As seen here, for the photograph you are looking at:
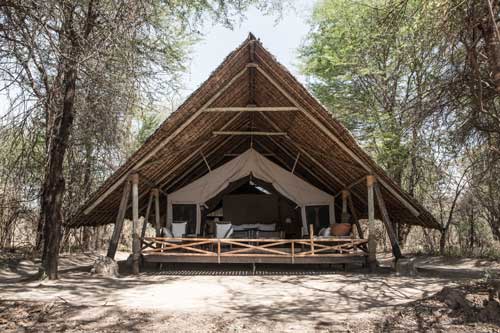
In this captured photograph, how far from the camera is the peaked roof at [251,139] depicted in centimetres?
760

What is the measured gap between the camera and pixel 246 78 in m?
8.19

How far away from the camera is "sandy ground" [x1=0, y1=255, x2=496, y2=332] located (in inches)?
164

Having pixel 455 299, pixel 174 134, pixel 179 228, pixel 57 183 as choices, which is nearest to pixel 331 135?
pixel 174 134

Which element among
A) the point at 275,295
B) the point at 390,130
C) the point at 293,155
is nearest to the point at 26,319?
the point at 275,295

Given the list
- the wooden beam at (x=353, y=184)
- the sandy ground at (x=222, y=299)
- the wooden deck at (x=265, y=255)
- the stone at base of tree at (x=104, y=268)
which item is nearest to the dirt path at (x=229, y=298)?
the sandy ground at (x=222, y=299)

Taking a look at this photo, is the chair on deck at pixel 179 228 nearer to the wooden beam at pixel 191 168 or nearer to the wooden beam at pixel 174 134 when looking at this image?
the wooden beam at pixel 191 168

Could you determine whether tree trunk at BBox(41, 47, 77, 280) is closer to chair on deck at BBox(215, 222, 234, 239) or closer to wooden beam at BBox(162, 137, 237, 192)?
chair on deck at BBox(215, 222, 234, 239)

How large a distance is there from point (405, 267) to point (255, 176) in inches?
174

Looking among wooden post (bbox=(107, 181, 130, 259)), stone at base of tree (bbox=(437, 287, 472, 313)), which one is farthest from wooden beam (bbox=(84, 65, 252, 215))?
stone at base of tree (bbox=(437, 287, 472, 313))

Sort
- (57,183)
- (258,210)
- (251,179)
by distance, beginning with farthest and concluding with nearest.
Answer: (258,210), (251,179), (57,183)

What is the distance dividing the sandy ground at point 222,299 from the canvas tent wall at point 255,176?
3.21m

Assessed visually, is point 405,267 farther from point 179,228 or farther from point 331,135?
point 179,228

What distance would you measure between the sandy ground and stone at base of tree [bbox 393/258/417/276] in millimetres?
188

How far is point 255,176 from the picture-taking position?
10852mm
